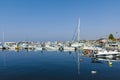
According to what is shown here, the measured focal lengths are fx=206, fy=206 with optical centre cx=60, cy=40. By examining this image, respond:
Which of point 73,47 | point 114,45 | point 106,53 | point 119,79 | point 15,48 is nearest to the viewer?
point 119,79

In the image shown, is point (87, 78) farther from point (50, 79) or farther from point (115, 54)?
point (115, 54)

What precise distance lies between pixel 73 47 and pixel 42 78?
350 ft

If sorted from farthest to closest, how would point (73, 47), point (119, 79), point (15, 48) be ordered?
point (15, 48) < point (73, 47) < point (119, 79)

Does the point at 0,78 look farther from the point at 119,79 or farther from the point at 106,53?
the point at 106,53

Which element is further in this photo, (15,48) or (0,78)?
(15,48)

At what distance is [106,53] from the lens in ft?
306

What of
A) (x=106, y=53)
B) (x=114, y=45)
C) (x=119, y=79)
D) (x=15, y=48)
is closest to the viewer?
(x=119, y=79)

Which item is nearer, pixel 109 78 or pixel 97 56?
pixel 109 78

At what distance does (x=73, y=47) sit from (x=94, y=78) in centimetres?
10601

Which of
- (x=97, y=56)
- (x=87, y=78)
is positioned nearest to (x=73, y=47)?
(x=97, y=56)

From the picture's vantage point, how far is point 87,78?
4694 cm

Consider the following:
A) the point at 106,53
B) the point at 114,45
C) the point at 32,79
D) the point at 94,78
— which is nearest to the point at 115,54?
the point at 106,53

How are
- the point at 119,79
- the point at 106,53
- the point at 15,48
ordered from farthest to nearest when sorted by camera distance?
1. the point at 15,48
2. the point at 106,53
3. the point at 119,79

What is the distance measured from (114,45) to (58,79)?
98.5m
